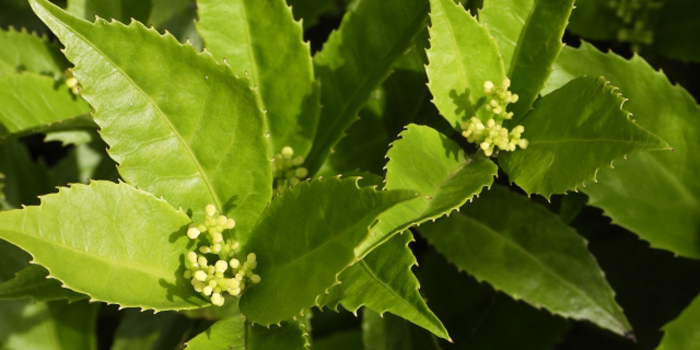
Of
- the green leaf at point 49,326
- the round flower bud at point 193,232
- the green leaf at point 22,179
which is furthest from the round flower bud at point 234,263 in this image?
the green leaf at point 22,179

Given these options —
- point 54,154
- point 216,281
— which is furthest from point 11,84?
point 54,154

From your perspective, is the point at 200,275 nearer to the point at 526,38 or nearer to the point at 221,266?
the point at 221,266

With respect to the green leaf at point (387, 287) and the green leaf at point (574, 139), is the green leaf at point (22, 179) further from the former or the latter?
the green leaf at point (574, 139)

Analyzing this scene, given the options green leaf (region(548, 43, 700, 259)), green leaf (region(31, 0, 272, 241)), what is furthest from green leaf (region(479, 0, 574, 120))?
green leaf (region(31, 0, 272, 241))

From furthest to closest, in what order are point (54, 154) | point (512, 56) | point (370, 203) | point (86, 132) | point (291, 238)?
point (54, 154)
point (86, 132)
point (512, 56)
point (291, 238)
point (370, 203)

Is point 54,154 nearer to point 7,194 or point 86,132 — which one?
point 7,194
